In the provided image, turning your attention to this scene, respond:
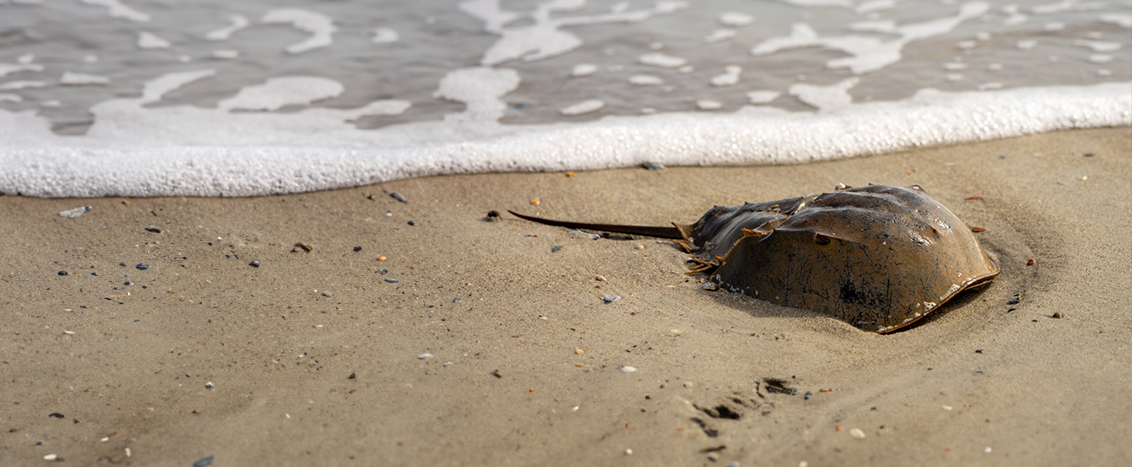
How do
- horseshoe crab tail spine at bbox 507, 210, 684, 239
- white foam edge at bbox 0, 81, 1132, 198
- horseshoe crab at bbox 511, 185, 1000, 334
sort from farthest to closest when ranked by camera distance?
1. white foam edge at bbox 0, 81, 1132, 198
2. horseshoe crab tail spine at bbox 507, 210, 684, 239
3. horseshoe crab at bbox 511, 185, 1000, 334

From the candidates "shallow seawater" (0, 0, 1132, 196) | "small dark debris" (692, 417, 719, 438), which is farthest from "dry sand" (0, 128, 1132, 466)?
"shallow seawater" (0, 0, 1132, 196)

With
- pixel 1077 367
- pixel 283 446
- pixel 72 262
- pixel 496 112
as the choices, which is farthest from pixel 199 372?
pixel 496 112

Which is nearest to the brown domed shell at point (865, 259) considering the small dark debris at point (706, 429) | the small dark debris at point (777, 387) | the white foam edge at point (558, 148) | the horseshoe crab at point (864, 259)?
the horseshoe crab at point (864, 259)

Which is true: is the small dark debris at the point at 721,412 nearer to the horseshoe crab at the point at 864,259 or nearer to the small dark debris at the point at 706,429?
the small dark debris at the point at 706,429

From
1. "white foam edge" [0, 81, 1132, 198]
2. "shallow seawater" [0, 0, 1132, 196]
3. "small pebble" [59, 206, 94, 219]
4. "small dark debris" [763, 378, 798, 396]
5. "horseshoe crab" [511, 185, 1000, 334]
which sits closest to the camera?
"small dark debris" [763, 378, 798, 396]

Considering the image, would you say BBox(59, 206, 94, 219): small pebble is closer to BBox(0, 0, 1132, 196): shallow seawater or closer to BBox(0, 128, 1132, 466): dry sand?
BBox(0, 128, 1132, 466): dry sand

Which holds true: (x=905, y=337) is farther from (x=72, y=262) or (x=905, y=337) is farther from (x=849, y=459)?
(x=72, y=262)

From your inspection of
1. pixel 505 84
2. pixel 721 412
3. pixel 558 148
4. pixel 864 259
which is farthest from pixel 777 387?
pixel 505 84
